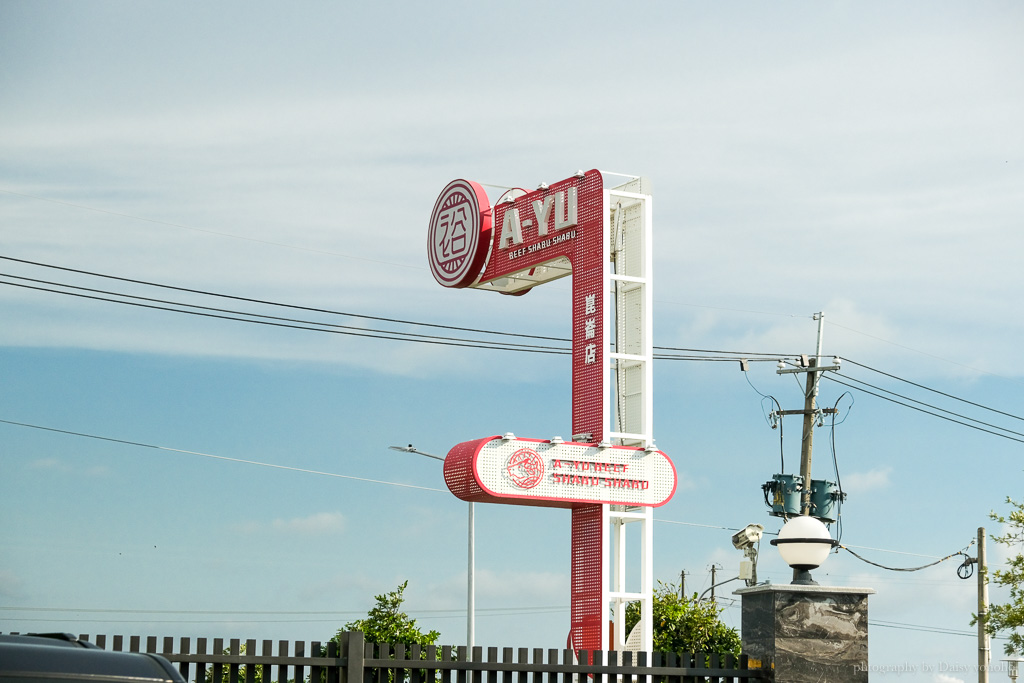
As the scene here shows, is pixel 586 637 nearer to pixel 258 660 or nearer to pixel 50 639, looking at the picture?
pixel 258 660

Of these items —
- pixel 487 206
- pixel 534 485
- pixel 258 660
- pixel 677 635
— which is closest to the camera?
pixel 258 660

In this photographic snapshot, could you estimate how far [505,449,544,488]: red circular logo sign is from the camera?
55.6 ft

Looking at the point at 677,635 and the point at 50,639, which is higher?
the point at 50,639

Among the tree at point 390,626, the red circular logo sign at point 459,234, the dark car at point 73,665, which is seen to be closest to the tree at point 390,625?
the tree at point 390,626

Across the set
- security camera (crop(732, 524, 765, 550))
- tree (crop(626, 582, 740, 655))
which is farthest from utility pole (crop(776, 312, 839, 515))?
security camera (crop(732, 524, 765, 550))

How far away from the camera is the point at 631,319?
18.6 meters

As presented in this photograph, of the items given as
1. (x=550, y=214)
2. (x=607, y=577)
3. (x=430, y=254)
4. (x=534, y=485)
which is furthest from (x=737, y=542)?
(x=430, y=254)

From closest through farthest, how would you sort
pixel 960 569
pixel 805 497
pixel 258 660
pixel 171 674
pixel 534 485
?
pixel 171 674
pixel 258 660
pixel 534 485
pixel 805 497
pixel 960 569

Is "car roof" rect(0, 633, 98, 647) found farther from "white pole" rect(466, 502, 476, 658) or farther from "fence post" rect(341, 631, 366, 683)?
"white pole" rect(466, 502, 476, 658)

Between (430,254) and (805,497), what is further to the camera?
(805,497)

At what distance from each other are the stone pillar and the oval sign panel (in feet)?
21.5

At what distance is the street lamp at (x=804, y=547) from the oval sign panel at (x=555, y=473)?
646 cm

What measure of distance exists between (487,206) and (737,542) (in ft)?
23.1

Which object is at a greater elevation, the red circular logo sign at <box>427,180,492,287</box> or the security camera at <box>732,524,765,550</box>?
the red circular logo sign at <box>427,180,492,287</box>
